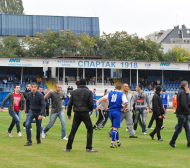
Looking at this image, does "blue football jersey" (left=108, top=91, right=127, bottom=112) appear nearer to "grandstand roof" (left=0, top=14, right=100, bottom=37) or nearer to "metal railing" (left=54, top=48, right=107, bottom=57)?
"metal railing" (left=54, top=48, right=107, bottom=57)

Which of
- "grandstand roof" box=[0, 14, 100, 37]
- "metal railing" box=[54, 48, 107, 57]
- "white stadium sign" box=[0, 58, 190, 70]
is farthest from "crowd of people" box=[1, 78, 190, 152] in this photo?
"grandstand roof" box=[0, 14, 100, 37]

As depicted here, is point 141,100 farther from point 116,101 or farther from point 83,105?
point 83,105

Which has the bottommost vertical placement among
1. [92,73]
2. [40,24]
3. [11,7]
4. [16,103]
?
[16,103]

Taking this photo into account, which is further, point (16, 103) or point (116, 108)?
point (16, 103)

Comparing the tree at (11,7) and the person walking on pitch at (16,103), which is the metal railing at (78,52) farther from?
the tree at (11,7)

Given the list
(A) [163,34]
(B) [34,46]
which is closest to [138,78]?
(B) [34,46]

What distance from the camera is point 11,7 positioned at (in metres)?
87.6

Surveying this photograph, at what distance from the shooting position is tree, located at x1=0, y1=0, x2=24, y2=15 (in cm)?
8650

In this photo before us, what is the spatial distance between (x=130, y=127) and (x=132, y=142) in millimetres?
1331

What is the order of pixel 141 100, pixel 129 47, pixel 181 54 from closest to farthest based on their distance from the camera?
pixel 141 100
pixel 129 47
pixel 181 54

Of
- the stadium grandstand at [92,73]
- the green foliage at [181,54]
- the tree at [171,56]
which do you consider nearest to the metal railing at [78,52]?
the stadium grandstand at [92,73]

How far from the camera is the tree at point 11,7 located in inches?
3406

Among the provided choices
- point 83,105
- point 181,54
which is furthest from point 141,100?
point 181,54

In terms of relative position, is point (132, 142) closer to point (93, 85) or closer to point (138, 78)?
point (93, 85)
